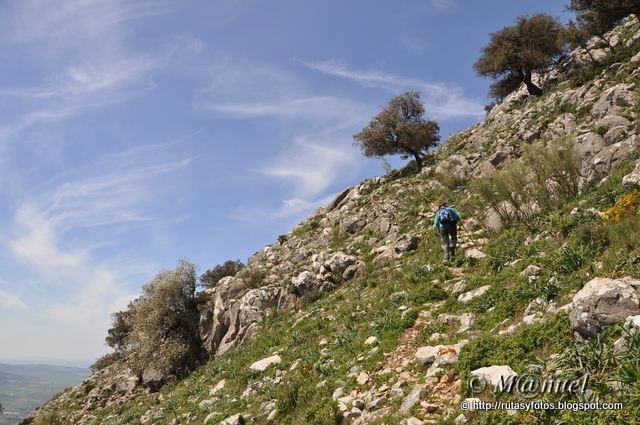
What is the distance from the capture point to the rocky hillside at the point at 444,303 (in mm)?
6652

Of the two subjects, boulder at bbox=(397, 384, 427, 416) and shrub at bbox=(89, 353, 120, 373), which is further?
shrub at bbox=(89, 353, 120, 373)

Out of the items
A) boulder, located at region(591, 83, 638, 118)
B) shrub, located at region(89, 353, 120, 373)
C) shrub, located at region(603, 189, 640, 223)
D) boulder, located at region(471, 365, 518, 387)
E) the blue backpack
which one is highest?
boulder, located at region(591, 83, 638, 118)

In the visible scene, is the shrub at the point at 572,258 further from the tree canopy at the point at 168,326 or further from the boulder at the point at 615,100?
the tree canopy at the point at 168,326

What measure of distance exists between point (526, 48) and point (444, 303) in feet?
111

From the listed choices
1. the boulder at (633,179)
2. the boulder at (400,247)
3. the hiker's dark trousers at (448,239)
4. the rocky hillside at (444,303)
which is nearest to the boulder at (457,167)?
the rocky hillside at (444,303)

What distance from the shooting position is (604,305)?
6328mm

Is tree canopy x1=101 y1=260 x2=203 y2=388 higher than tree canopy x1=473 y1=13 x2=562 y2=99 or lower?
lower

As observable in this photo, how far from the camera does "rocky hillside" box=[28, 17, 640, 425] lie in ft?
21.8

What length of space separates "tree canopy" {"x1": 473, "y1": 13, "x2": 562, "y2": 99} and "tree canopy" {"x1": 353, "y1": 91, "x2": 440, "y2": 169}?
902cm

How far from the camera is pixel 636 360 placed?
5.26 metres

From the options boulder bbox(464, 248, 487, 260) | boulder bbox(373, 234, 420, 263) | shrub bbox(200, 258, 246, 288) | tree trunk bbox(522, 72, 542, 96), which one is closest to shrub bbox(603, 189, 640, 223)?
boulder bbox(464, 248, 487, 260)

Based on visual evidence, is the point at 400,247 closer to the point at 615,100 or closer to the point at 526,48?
the point at 615,100

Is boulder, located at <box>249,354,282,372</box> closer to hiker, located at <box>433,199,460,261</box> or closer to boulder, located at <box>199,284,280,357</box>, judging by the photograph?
boulder, located at <box>199,284,280,357</box>

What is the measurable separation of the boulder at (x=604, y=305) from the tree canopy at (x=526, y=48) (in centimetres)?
→ 3316
